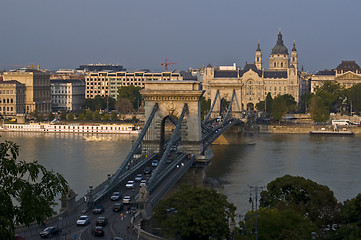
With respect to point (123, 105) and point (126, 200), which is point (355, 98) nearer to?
point (123, 105)

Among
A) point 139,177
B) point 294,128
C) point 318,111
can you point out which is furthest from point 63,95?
point 139,177

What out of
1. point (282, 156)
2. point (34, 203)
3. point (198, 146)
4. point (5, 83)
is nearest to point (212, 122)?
point (282, 156)

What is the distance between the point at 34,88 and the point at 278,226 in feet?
177

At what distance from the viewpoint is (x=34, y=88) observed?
67.2 m

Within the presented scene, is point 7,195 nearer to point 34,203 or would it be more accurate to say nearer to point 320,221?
point 34,203

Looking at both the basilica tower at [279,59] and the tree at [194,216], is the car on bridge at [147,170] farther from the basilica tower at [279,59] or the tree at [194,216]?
the basilica tower at [279,59]

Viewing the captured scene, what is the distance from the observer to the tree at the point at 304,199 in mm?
18359

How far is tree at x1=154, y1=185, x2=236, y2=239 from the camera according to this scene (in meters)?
16.1

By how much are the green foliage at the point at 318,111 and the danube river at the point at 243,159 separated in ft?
20.1

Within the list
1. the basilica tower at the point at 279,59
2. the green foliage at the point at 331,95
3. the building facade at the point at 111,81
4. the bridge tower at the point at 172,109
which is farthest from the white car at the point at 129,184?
the basilica tower at the point at 279,59

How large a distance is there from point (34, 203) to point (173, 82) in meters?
20.4

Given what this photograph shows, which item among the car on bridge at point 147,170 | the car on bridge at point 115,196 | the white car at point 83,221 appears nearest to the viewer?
the white car at point 83,221

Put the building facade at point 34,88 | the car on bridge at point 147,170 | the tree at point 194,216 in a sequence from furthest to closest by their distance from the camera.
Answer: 1. the building facade at point 34,88
2. the car on bridge at point 147,170
3. the tree at point 194,216

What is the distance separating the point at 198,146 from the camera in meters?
30.6
